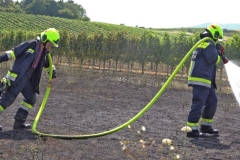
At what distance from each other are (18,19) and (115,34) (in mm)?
36581

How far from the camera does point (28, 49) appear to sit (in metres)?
6.43

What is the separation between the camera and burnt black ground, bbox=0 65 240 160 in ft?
17.1

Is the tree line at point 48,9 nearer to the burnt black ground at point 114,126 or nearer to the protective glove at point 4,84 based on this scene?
the burnt black ground at point 114,126

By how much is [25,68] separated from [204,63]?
2711mm

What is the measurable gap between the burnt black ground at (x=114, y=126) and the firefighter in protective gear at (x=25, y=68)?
18.0 inches

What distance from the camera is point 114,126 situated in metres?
7.34

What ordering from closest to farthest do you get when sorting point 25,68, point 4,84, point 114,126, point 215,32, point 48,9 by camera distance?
point 4,84, point 25,68, point 215,32, point 114,126, point 48,9

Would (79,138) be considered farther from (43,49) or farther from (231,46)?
(231,46)

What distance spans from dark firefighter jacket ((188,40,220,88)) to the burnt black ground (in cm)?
88

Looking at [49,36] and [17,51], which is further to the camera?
[49,36]

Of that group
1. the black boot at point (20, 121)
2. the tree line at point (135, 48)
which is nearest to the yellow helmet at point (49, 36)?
the black boot at point (20, 121)

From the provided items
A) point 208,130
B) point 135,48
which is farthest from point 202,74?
point 135,48

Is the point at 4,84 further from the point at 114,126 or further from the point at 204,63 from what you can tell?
the point at 204,63

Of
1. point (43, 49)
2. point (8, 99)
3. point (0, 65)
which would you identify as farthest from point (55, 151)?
point (0, 65)
